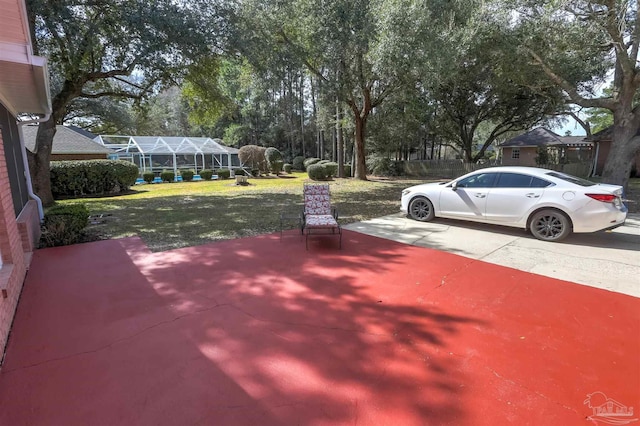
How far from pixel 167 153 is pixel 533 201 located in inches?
996

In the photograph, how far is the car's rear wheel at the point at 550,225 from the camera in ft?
20.8

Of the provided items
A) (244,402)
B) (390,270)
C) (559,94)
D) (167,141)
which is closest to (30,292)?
(244,402)

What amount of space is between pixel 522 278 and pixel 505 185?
302 cm

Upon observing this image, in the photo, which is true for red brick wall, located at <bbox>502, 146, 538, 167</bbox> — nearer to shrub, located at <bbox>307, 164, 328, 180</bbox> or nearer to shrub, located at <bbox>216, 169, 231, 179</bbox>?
shrub, located at <bbox>307, 164, 328, 180</bbox>

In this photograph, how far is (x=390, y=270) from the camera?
198 inches

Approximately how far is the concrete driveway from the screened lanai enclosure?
2241 centimetres

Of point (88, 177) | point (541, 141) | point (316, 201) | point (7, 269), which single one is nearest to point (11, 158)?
point (7, 269)

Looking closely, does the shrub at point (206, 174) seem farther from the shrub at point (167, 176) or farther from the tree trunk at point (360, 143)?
the tree trunk at point (360, 143)

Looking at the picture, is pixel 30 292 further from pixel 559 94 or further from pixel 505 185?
pixel 559 94

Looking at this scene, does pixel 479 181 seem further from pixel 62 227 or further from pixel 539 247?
pixel 62 227

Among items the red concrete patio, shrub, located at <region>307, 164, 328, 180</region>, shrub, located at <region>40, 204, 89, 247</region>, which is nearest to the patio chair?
the red concrete patio

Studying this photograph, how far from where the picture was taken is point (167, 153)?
83.8ft

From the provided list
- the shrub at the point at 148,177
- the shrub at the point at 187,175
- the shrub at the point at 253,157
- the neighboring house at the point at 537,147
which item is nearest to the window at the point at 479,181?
the shrub at the point at 253,157

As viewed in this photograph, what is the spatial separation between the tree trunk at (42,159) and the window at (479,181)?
13265 millimetres
